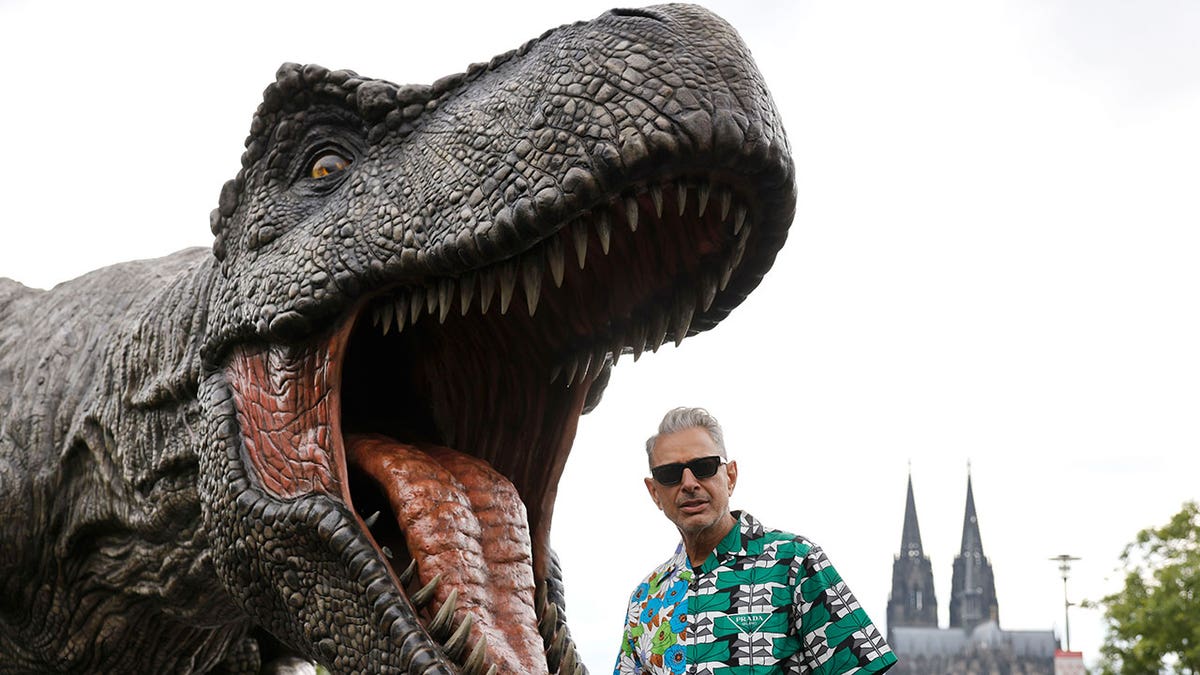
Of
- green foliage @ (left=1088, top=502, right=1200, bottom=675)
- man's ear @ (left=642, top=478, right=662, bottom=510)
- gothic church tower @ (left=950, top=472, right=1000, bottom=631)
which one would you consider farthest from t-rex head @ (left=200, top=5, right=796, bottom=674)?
gothic church tower @ (left=950, top=472, right=1000, bottom=631)

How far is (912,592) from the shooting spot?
369 feet

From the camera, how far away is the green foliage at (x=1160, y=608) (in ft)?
100

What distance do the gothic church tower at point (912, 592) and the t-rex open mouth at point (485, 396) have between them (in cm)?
11318

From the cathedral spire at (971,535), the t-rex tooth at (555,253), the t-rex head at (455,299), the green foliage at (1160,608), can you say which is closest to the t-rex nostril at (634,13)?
the t-rex head at (455,299)

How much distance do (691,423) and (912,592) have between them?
114 m

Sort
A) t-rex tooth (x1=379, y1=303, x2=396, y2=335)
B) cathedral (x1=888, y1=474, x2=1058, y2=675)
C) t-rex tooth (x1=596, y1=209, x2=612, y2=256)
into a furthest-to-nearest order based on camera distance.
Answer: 1. cathedral (x1=888, y1=474, x2=1058, y2=675)
2. t-rex tooth (x1=379, y1=303, x2=396, y2=335)
3. t-rex tooth (x1=596, y1=209, x2=612, y2=256)

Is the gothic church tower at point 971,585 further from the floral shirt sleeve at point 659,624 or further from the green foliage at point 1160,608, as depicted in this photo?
the floral shirt sleeve at point 659,624

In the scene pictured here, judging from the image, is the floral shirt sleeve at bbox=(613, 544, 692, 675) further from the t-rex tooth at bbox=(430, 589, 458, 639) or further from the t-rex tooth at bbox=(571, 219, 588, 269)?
the t-rex tooth at bbox=(571, 219, 588, 269)

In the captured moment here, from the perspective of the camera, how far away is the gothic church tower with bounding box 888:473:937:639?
368ft

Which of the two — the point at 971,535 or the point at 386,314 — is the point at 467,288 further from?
the point at 971,535

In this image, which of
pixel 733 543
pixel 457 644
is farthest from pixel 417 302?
pixel 733 543

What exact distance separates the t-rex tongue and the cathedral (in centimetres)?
10045

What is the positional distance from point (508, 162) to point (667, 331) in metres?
0.62

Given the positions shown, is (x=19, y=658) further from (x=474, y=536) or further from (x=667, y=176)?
(x=667, y=176)
